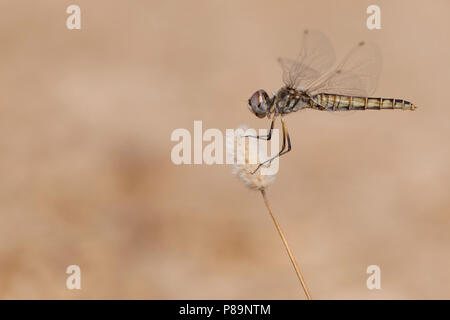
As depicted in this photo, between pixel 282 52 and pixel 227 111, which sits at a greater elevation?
pixel 282 52

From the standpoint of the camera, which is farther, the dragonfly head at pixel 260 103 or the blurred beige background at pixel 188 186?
the blurred beige background at pixel 188 186

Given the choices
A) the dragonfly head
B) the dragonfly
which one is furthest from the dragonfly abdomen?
→ the dragonfly head

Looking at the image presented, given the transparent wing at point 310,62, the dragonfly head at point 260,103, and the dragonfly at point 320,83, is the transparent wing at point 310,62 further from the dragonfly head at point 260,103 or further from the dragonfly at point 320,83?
the dragonfly head at point 260,103

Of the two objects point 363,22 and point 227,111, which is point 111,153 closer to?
point 227,111

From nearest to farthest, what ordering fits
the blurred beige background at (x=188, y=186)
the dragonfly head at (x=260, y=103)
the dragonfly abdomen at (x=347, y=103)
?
the dragonfly head at (x=260, y=103) < the dragonfly abdomen at (x=347, y=103) < the blurred beige background at (x=188, y=186)

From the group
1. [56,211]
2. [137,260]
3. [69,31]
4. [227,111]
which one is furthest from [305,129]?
[69,31]

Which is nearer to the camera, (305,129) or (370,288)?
(370,288)

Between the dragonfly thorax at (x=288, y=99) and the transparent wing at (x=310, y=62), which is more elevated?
the transparent wing at (x=310, y=62)

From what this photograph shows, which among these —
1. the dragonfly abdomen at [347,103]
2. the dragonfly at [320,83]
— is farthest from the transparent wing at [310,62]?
the dragonfly abdomen at [347,103]
